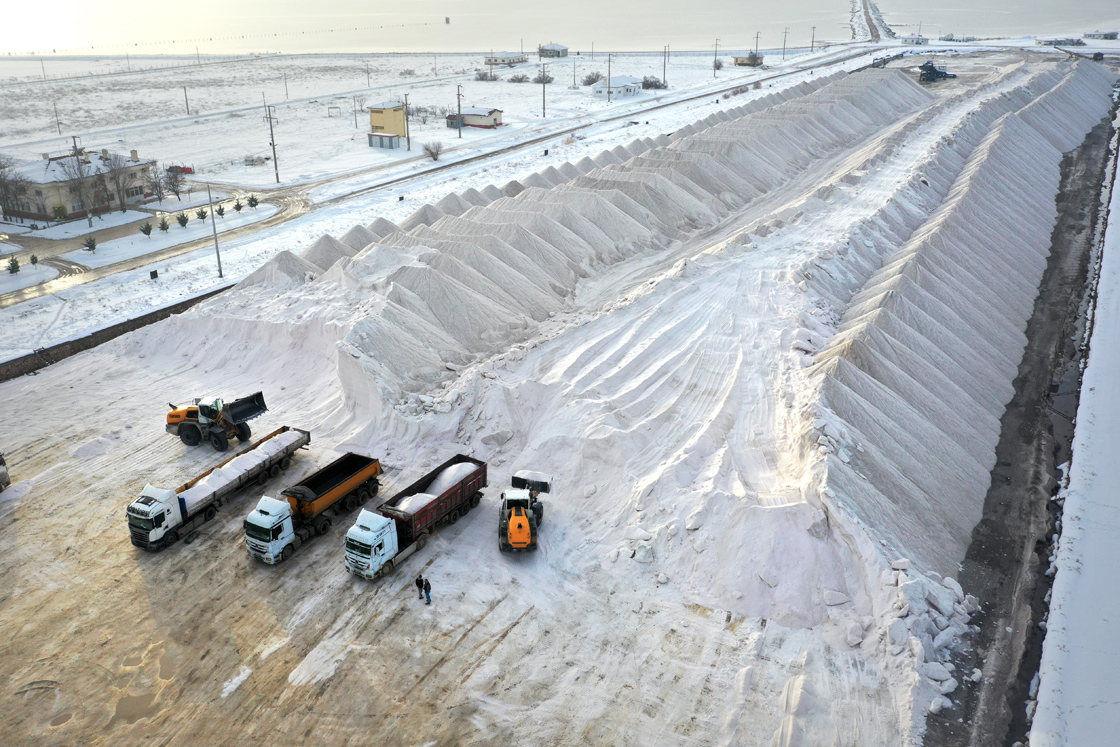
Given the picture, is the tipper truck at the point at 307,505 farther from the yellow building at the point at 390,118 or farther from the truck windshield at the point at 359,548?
the yellow building at the point at 390,118

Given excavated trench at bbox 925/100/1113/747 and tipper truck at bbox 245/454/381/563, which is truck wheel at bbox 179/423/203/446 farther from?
excavated trench at bbox 925/100/1113/747

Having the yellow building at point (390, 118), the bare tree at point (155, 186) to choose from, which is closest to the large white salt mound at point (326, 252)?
the bare tree at point (155, 186)

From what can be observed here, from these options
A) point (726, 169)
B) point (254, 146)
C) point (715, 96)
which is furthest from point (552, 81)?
point (726, 169)

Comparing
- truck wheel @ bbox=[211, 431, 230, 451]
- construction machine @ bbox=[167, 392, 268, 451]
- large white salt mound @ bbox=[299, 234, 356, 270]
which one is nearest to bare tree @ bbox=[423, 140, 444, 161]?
large white salt mound @ bbox=[299, 234, 356, 270]

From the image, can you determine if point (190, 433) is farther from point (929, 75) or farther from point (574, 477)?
point (929, 75)

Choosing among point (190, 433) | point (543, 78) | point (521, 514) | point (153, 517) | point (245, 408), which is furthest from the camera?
point (543, 78)

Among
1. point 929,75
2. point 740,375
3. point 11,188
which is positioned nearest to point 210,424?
point 740,375
